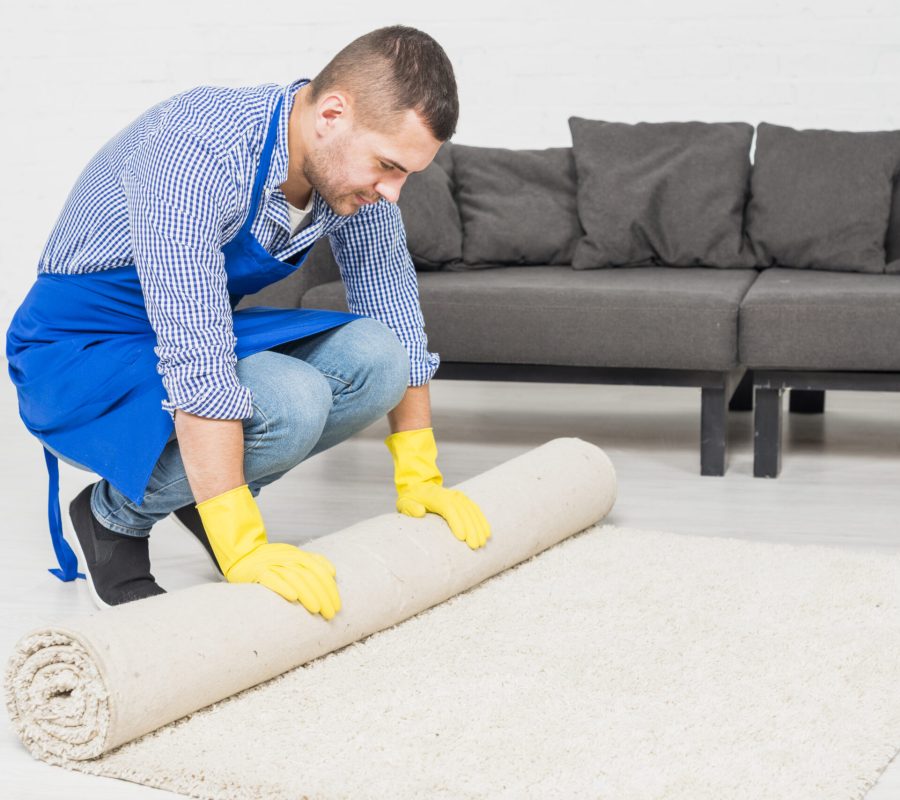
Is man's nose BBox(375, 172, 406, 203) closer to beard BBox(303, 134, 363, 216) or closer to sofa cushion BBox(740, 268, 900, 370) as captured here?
beard BBox(303, 134, 363, 216)

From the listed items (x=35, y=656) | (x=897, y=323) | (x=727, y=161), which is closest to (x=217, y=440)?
(x=35, y=656)

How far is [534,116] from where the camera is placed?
449cm

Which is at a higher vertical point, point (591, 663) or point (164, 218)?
point (164, 218)

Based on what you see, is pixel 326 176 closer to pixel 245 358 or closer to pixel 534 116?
pixel 245 358

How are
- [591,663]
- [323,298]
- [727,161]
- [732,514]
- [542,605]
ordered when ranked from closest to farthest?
[591,663] → [542,605] → [732,514] → [323,298] → [727,161]

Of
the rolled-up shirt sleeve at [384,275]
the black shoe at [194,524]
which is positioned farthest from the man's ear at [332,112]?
the black shoe at [194,524]

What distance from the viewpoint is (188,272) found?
1.73m

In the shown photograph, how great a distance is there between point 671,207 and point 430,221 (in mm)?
663

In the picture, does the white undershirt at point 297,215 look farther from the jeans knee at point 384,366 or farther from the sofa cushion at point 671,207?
the sofa cushion at point 671,207

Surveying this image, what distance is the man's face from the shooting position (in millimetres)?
1776

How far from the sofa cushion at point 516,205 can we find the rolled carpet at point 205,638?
5.20 ft

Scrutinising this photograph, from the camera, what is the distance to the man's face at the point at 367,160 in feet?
5.83

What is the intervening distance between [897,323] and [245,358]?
1.59 m

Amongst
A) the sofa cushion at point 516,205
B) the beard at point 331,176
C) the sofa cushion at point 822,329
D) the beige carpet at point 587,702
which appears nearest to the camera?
the beige carpet at point 587,702
